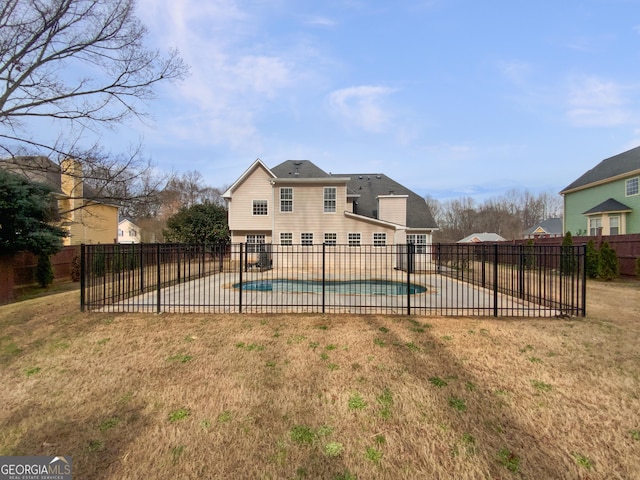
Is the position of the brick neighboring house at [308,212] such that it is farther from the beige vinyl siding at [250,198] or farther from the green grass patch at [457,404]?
the green grass patch at [457,404]

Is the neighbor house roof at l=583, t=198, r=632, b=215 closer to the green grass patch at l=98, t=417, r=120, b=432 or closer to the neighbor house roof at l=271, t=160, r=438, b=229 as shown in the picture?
the neighbor house roof at l=271, t=160, r=438, b=229

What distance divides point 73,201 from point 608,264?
30258mm

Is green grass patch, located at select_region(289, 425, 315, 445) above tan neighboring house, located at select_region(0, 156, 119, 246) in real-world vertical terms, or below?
below

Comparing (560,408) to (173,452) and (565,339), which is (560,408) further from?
(173,452)

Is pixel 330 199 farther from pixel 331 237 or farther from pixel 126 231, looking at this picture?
pixel 126 231

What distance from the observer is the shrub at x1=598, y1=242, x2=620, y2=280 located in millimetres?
12852

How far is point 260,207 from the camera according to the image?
777 inches

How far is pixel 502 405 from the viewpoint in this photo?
3.21 metres

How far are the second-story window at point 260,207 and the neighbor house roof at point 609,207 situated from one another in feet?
73.1

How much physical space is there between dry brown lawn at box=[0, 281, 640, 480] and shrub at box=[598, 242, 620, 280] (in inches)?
386

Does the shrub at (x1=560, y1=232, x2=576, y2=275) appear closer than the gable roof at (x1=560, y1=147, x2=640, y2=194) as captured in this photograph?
Yes

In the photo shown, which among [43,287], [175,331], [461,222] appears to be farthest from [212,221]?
[461,222]

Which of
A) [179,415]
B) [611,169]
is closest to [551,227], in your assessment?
[611,169]

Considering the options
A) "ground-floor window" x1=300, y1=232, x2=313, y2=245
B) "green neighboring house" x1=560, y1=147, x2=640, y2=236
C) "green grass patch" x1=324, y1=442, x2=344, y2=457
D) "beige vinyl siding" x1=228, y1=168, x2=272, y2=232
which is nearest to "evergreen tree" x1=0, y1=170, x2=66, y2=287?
"beige vinyl siding" x1=228, y1=168, x2=272, y2=232
